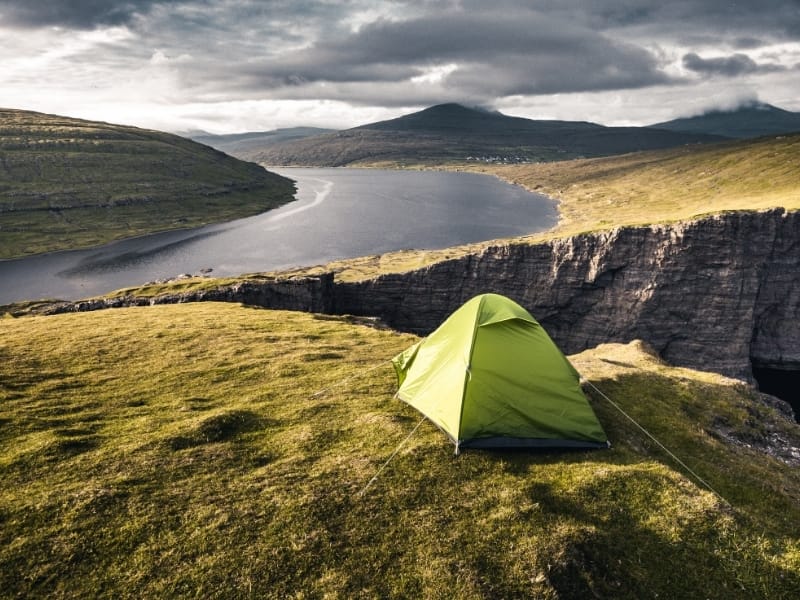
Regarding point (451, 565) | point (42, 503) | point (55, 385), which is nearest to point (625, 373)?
point (451, 565)

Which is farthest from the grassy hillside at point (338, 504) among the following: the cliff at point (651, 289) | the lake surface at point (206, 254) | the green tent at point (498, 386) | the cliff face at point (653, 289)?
the lake surface at point (206, 254)

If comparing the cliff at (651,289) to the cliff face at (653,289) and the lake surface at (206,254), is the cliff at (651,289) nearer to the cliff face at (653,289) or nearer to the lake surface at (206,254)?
the cliff face at (653,289)

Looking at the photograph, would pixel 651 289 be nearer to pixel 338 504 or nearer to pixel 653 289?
pixel 653 289

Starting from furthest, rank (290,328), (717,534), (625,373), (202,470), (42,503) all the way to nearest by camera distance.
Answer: (290,328), (625,373), (202,470), (717,534), (42,503)

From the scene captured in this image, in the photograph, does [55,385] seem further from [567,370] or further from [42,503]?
[567,370]

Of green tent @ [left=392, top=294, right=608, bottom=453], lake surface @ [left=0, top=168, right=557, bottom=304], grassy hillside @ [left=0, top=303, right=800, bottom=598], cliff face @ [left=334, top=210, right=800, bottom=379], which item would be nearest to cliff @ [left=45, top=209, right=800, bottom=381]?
cliff face @ [left=334, top=210, right=800, bottom=379]

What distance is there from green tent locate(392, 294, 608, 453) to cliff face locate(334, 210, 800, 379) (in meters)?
52.4

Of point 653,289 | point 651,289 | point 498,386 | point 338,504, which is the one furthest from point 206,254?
point 338,504

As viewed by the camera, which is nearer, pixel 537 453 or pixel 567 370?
pixel 537 453

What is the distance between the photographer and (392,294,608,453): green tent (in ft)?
57.6

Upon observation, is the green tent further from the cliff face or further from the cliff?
the cliff face

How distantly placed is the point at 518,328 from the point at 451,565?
11201 millimetres

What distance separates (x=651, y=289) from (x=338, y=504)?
2925 inches

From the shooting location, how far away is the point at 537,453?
17.5m
